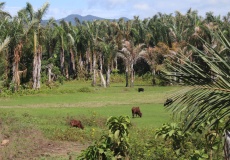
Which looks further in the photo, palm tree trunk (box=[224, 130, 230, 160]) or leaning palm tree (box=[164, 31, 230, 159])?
palm tree trunk (box=[224, 130, 230, 160])

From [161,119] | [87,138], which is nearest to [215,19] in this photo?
[161,119]

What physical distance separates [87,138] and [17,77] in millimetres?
17905

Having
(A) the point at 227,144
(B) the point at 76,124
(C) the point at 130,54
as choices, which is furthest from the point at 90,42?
(A) the point at 227,144

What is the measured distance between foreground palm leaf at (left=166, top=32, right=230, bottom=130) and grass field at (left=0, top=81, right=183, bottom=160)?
0.17 metres

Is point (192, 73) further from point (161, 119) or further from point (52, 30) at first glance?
point (52, 30)

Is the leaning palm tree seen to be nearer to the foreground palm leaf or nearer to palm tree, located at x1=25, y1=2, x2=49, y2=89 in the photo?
the foreground palm leaf

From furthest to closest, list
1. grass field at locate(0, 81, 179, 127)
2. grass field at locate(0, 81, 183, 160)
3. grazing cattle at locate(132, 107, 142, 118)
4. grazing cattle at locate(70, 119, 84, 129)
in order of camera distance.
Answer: grass field at locate(0, 81, 179, 127), grazing cattle at locate(132, 107, 142, 118), grazing cattle at locate(70, 119, 84, 129), grass field at locate(0, 81, 183, 160)

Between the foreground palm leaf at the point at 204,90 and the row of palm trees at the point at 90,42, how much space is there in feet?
61.4

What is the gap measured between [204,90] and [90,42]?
119 ft

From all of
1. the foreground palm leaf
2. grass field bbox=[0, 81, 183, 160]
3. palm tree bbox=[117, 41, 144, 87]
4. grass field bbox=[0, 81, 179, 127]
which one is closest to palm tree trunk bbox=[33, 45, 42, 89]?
grass field bbox=[0, 81, 183, 160]

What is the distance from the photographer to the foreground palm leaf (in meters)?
4.05

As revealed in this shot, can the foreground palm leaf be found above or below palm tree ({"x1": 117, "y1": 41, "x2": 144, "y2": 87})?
below

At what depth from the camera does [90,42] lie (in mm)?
40094

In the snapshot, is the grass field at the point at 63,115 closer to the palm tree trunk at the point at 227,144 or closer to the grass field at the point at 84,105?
the grass field at the point at 84,105
